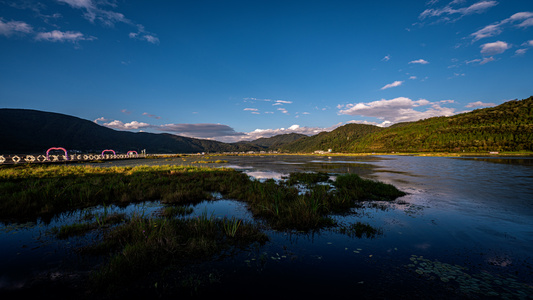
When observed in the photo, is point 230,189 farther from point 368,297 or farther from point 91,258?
point 368,297

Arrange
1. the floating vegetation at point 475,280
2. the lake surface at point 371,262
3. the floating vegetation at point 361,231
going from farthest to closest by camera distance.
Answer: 1. the floating vegetation at point 361,231
2. the lake surface at point 371,262
3. the floating vegetation at point 475,280

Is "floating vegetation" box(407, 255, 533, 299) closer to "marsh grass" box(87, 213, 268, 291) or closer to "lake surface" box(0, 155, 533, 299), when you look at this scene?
"lake surface" box(0, 155, 533, 299)

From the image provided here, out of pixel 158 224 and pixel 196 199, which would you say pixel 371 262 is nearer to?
pixel 158 224

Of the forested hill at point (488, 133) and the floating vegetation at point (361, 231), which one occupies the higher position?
the forested hill at point (488, 133)

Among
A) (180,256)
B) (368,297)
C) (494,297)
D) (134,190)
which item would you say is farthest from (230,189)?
(494,297)

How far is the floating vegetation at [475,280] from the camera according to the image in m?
5.42

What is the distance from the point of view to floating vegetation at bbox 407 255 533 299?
5.42 metres

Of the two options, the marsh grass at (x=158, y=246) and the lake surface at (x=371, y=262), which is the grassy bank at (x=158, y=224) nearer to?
the marsh grass at (x=158, y=246)

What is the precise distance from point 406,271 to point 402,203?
11.3 metres

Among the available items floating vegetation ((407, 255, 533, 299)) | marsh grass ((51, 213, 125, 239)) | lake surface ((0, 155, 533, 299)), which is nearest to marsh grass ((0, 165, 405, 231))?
lake surface ((0, 155, 533, 299))

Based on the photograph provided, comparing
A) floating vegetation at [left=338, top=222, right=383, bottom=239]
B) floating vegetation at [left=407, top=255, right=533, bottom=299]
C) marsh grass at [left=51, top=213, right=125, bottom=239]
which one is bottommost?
floating vegetation at [left=338, top=222, right=383, bottom=239]

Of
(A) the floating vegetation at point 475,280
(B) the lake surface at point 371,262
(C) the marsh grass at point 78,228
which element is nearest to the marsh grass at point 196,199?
(B) the lake surface at point 371,262

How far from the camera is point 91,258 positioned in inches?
285

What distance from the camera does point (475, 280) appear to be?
5984mm
